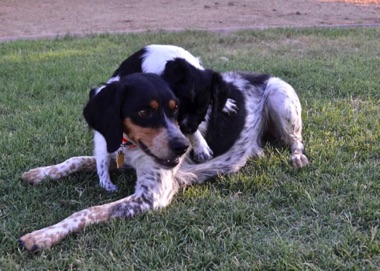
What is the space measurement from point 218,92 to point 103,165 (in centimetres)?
97

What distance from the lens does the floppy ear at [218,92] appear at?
12.3ft

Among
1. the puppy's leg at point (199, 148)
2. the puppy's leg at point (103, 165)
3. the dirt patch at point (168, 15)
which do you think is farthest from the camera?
the dirt patch at point (168, 15)

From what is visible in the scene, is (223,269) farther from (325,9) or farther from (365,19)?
(325,9)

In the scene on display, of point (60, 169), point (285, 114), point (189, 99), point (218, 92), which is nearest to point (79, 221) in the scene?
point (60, 169)

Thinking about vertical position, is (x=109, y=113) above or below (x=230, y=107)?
above

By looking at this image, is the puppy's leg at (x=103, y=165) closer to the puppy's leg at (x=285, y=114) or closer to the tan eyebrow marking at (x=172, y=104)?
the tan eyebrow marking at (x=172, y=104)

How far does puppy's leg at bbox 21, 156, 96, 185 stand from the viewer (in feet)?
11.9

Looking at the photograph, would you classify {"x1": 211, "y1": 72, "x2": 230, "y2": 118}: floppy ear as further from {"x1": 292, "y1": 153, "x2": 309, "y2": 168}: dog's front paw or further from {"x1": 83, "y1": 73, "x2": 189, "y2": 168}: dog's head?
{"x1": 292, "y1": 153, "x2": 309, "y2": 168}: dog's front paw

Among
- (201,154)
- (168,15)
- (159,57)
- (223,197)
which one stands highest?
(159,57)

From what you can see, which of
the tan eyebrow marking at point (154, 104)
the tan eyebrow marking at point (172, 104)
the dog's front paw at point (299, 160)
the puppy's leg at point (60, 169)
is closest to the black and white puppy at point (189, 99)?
the puppy's leg at point (60, 169)

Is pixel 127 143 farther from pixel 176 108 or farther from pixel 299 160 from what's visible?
pixel 299 160

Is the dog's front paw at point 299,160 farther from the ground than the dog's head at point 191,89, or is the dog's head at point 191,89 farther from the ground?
the dog's head at point 191,89

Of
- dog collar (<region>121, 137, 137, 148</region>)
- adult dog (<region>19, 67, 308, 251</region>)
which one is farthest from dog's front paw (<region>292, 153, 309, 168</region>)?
dog collar (<region>121, 137, 137, 148</region>)

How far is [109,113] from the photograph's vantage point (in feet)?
10.7
